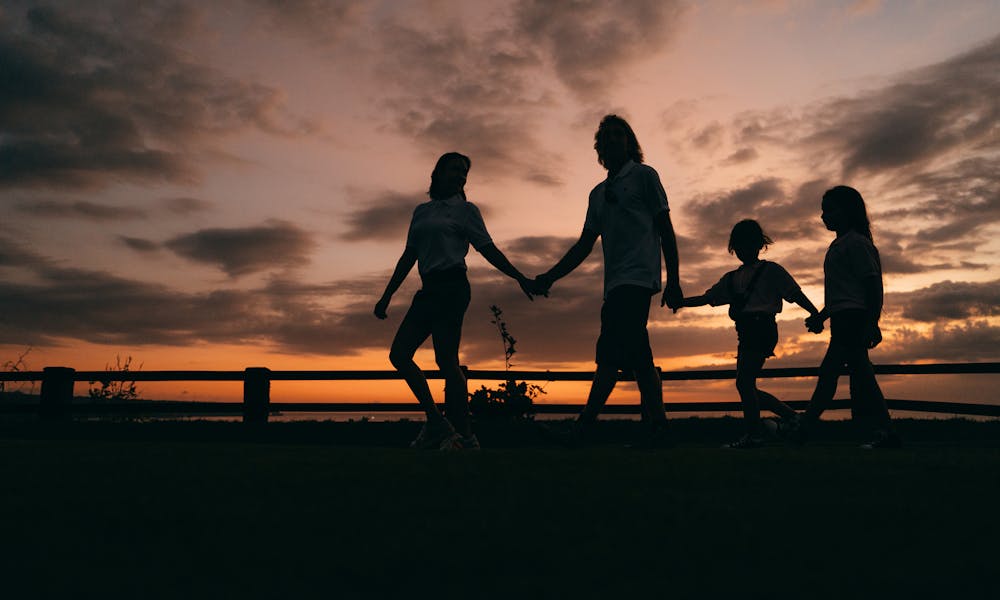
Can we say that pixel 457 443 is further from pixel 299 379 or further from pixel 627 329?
pixel 299 379

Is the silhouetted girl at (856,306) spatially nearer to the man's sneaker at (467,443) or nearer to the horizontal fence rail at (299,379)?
the man's sneaker at (467,443)

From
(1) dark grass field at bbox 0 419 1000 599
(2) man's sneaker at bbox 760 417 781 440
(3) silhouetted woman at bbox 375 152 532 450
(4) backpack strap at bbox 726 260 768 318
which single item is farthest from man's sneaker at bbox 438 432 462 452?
(2) man's sneaker at bbox 760 417 781 440

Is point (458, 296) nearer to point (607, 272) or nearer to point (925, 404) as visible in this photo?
point (607, 272)

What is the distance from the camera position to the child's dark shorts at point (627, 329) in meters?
5.66

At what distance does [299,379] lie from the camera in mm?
13156

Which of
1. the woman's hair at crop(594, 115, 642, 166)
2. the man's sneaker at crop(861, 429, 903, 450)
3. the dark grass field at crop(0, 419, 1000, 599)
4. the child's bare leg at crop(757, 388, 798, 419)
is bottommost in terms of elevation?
the dark grass field at crop(0, 419, 1000, 599)

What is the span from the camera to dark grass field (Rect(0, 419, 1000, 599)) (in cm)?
227

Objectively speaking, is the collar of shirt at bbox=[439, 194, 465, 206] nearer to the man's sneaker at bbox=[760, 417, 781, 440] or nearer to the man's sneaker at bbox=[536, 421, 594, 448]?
the man's sneaker at bbox=[536, 421, 594, 448]

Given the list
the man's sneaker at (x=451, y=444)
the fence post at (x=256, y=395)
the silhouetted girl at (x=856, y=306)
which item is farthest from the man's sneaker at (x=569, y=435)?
the fence post at (x=256, y=395)

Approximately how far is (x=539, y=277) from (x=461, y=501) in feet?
10.4

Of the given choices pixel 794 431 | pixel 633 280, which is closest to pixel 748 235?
pixel 794 431

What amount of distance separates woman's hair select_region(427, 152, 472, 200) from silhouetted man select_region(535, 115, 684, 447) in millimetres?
1383

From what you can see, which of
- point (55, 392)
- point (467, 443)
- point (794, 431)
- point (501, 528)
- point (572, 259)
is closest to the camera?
point (501, 528)

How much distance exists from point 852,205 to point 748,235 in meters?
0.89
